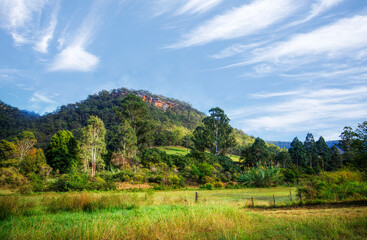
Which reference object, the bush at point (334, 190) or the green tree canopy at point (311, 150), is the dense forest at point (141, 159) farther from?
the bush at point (334, 190)

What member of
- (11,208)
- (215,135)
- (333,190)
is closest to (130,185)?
(11,208)

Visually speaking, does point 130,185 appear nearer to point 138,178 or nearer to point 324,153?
point 138,178

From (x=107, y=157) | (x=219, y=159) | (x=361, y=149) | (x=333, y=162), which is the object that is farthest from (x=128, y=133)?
(x=333, y=162)

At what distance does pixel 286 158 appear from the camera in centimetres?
4531

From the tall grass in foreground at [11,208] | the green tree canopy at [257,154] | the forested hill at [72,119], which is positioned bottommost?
the tall grass in foreground at [11,208]

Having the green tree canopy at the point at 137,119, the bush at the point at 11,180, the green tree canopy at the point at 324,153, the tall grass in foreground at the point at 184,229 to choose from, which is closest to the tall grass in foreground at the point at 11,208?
the tall grass in foreground at the point at 184,229

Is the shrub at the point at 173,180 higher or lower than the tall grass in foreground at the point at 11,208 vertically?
lower

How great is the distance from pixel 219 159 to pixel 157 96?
394 feet

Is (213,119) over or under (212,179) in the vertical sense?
→ over

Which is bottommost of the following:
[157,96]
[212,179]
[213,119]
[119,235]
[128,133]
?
[212,179]

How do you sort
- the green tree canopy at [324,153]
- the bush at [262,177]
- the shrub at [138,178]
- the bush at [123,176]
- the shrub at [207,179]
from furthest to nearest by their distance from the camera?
1. the green tree canopy at [324,153]
2. the shrub at [207,179]
3. the bush at [262,177]
4. the shrub at [138,178]
5. the bush at [123,176]

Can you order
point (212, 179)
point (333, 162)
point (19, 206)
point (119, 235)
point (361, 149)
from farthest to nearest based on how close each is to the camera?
point (333, 162), point (212, 179), point (361, 149), point (19, 206), point (119, 235)

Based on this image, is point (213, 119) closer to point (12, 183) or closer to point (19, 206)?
point (12, 183)

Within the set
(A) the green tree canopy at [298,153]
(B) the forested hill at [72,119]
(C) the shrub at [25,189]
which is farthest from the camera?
(B) the forested hill at [72,119]
